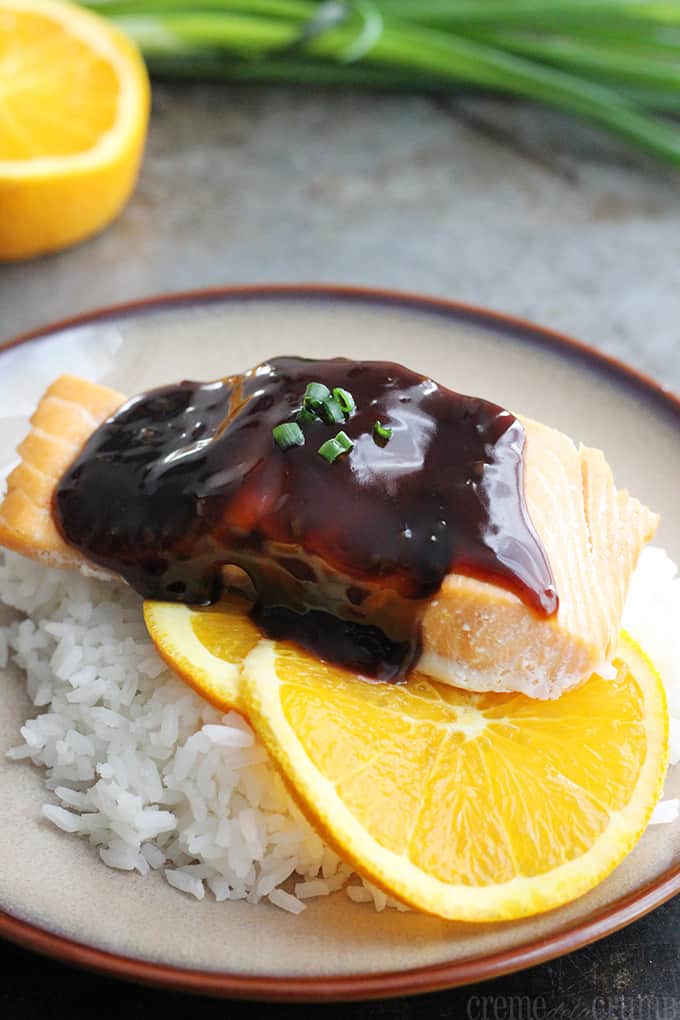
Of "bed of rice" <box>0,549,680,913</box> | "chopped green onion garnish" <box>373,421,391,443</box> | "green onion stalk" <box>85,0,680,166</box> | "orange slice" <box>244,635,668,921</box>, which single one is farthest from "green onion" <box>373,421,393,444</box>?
"green onion stalk" <box>85,0,680,166</box>

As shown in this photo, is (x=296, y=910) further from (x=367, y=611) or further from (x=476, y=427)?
(x=476, y=427)

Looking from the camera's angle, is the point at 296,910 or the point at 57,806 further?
the point at 57,806

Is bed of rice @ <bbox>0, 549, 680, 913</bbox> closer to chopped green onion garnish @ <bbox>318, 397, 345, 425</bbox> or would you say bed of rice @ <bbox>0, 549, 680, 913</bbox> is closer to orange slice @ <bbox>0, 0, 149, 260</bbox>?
chopped green onion garnish @ <bbox>318, 397, 345, 425</bbox>

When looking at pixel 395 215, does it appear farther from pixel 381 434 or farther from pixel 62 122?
pixel 381 434

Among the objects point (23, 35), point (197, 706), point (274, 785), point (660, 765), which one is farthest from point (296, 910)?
point (23, 35)

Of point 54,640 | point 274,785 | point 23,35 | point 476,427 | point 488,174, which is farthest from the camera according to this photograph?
point 488,174
